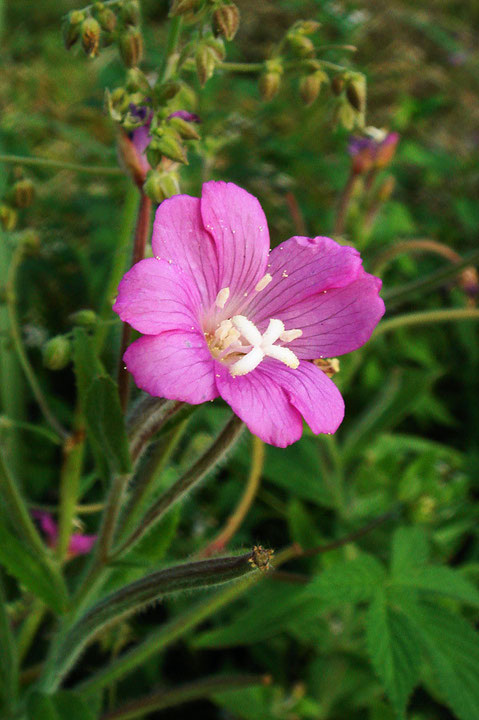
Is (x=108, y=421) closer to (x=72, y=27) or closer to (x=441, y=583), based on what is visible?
(x=72, y=27)

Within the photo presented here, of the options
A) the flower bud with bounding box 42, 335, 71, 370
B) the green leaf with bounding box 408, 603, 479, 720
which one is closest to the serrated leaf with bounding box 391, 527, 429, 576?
the green leaf with bounding box 408, 603, 479, 720

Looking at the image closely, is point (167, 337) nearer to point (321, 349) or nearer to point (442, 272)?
point (321, 349)

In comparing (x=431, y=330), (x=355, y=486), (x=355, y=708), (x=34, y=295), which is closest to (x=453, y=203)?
(x=431, y=330)

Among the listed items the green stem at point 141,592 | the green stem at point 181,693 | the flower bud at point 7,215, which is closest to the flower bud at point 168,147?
the flower bud at point 7,215

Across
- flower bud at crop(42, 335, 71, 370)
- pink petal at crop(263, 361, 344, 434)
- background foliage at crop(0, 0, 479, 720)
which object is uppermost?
pink petal at crop(263, 361, 344, 434)

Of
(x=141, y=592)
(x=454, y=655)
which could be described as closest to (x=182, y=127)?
(x=141, y=592)

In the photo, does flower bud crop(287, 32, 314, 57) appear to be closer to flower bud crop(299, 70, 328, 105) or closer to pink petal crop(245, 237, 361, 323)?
flower bud crop(299, 70, 328, 105)
